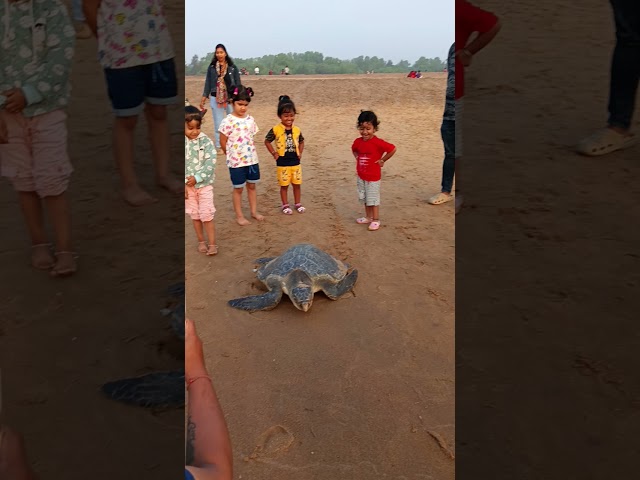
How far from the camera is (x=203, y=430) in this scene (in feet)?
2.67

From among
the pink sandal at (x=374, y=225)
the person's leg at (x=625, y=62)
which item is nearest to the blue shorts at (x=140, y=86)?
the person's leg at (x=625, y=62)

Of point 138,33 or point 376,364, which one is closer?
point 138,33

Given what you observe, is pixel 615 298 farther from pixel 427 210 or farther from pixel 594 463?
pixel 427 210

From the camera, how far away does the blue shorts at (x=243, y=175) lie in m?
4.98

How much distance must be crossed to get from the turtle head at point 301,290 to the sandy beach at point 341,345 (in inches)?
3.7

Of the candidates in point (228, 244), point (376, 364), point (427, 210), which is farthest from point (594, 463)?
point (427, 210)

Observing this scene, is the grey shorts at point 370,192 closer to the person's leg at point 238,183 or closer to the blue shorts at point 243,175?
the blue shorts at point 243,175

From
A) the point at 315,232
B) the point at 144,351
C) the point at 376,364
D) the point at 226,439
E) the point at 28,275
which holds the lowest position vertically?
the point at 376,364

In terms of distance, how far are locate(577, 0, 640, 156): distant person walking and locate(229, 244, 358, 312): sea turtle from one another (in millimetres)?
2758

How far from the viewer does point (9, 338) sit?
556 mm

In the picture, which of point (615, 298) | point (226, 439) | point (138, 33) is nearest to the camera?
point (138, 33)

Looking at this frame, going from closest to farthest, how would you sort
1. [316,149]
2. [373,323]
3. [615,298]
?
1. [615,298]
2. [373,323]
3. [316,149]

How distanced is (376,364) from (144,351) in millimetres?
2152

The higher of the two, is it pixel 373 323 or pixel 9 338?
pixel 9 338
